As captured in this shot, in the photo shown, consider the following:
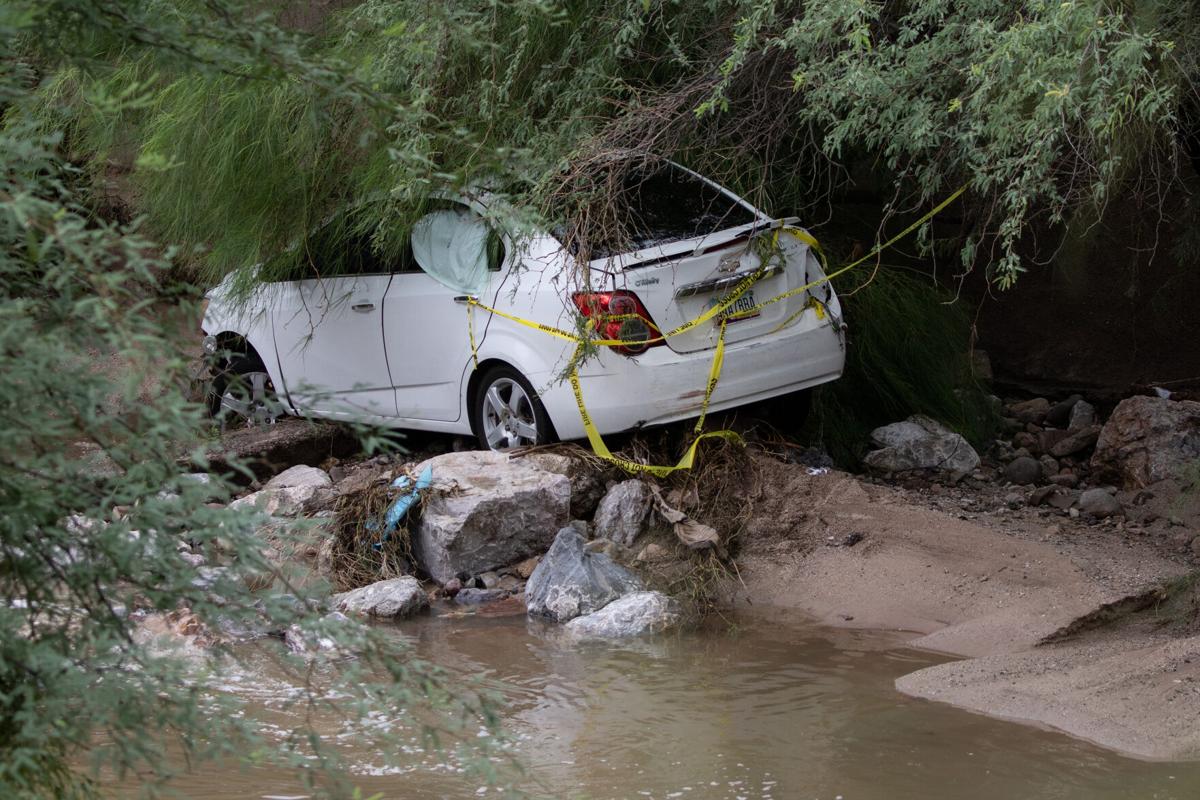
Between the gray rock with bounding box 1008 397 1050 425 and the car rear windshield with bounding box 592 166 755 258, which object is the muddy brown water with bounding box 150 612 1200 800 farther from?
the gray rock with bounding box 1008 397 1050 425

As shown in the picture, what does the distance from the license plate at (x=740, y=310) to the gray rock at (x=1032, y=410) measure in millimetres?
3414

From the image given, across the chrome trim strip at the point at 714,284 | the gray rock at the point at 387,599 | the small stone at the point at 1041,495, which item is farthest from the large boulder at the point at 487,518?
the small stone at the point at 1041,495

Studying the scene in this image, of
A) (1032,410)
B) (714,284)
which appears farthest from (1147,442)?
(714,284)

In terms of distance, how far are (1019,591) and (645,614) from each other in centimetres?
163

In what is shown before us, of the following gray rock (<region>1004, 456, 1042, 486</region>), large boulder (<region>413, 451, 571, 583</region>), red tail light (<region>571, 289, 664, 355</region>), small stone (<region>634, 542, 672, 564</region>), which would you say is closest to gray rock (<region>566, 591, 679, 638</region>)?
small stone (<region>634, 542, 672, 564</region>)

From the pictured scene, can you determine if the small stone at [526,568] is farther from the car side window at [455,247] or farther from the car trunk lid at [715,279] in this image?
the car side window at [455,247]

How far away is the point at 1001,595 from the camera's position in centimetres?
564

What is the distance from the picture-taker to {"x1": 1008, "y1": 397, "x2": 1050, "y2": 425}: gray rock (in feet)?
30.4

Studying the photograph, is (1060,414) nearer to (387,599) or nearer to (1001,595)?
(1001,595)

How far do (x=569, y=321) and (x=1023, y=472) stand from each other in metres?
3.04

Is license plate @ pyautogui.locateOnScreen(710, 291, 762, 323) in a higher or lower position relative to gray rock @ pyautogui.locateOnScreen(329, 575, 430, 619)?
higher

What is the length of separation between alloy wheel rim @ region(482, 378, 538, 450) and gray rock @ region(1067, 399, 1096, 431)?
3.89 m

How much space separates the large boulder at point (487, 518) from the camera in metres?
6.43

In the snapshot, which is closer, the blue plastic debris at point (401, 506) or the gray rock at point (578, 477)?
the blue plastic debris at point (401, 506)
